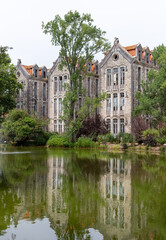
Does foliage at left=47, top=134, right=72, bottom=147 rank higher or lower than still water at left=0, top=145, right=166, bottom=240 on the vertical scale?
higher

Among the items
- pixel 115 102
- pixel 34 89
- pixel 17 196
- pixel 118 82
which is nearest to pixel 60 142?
pixel 115 102

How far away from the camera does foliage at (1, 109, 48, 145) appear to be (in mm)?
39312

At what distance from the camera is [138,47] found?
4219 centimetres

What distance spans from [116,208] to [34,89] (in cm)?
4838

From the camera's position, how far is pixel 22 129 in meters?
39.4

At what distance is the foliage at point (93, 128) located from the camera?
126ft

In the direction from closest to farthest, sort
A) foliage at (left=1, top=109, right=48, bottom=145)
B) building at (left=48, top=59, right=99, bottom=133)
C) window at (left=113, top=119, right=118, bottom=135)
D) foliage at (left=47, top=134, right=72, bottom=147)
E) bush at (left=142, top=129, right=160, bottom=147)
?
bush at (left=142, top=129, right=160, bottom=147)
foliage at (left=47, top=134, right=72, bottom=147)
foliage at (left=1, top=109, right=48, bottom=145)
window at (left=113, top=119, right=118, bottom=135)
building at (left=48, top=59, right=99, bottom=133)

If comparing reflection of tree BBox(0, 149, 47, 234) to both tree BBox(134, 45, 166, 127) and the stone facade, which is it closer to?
tree BBox(134, 45, 166, 127)

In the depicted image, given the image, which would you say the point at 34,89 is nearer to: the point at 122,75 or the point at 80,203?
the point at 122,75

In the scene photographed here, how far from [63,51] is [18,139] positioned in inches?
510

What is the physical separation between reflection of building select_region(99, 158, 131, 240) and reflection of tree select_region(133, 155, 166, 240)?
235mm

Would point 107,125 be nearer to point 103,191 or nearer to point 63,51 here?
point 63,51

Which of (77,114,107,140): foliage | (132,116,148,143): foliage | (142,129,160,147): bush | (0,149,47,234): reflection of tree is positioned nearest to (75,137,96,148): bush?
(77,114,107,140): foliage

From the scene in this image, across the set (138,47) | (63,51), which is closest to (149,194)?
(63,51)
